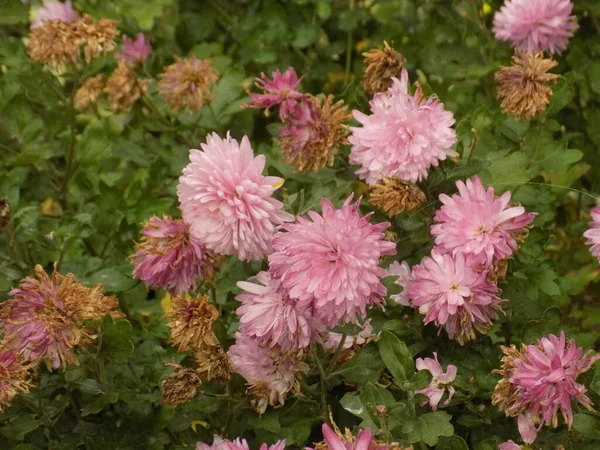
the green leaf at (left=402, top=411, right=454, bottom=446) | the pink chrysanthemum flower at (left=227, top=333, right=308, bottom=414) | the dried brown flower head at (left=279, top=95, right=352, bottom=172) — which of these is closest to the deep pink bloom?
the dried brown flower head at (left=279, top=95, right=352, bottom=172)

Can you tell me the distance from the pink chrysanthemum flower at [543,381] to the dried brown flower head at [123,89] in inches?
37.0

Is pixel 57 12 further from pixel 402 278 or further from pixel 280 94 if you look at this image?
pixel 402 278


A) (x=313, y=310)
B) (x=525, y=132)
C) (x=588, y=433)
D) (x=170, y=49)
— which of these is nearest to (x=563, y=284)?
(x=525, y=132)

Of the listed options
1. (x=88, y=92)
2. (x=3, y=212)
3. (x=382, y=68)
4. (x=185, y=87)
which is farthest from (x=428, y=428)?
(x=88, y=92)

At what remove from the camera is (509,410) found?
1006 mm

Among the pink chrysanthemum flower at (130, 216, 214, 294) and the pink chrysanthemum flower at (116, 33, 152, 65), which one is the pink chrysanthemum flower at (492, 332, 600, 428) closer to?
the pink chrysanthemum flower at (130, 216, 214, 294)

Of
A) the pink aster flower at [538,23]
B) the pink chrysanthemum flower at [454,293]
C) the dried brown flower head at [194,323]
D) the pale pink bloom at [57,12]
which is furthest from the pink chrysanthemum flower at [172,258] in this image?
the pale pink bloom at [57,12]

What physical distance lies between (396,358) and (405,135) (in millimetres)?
280

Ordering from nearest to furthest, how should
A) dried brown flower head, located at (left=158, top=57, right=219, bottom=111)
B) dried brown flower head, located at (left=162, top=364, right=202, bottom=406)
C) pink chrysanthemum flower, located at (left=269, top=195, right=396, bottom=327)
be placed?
pink chrysanthemum flower, located at (left=269, top=195, right=396, bottom=327)
dried brown flower head, located at (left=162, top=364, right=202, bottom=406)
dried brown flower head, located at (left=158, top=57, right=219, bottom=111)

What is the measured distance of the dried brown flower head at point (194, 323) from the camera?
3.36ft

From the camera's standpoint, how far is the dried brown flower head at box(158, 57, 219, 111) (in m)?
1.57

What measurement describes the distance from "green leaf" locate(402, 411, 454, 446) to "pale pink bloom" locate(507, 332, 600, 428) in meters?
0.08

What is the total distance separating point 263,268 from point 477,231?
1.10ft

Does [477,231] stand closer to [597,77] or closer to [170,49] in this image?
[597,77]
